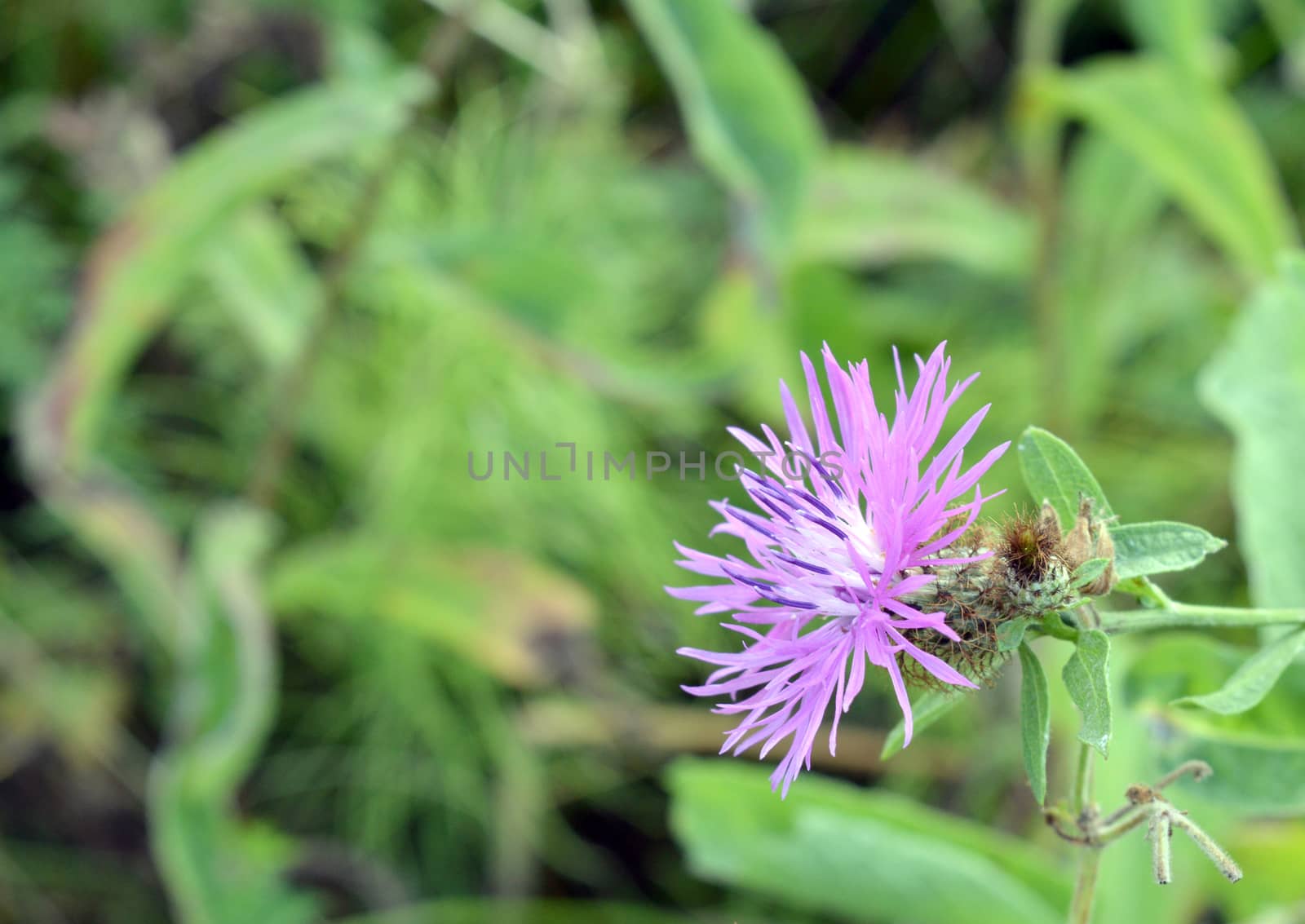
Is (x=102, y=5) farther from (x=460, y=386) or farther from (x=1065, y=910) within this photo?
(x=1065, y=910)

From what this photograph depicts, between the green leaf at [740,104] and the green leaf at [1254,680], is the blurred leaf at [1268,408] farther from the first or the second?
the green leaf at [740,104]

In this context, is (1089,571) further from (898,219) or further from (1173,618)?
(898,219)

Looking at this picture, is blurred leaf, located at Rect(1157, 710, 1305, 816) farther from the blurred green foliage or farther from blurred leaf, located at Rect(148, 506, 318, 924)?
blurred leaf, located at Rect(148, 506, 318, 924)

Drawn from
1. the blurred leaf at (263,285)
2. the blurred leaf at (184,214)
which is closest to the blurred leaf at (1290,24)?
the blurred leaf at (184,214)

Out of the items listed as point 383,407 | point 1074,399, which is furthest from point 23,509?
point 1074,399

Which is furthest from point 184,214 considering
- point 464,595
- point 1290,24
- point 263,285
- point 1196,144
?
point 1290,24

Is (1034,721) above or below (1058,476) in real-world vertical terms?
below

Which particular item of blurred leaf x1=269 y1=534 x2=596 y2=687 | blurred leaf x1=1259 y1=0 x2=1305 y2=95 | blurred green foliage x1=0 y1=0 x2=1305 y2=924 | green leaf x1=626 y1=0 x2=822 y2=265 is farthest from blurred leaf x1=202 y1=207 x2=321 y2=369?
blurred leaf x1=1259 y1=0 x2=1305 y2=95
